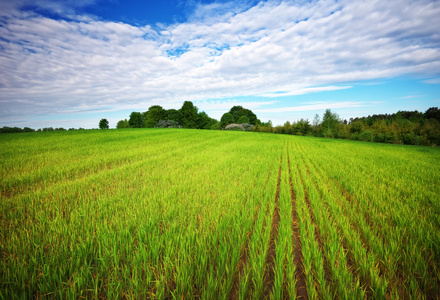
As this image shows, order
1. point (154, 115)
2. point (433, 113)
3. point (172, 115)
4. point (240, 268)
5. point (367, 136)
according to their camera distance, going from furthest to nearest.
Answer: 1. point (172, 115)
2. point (154, 115)
3. point (433, 113)
4. point (367, 136)
5. point (240, 268)

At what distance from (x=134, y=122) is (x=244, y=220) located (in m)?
84.5

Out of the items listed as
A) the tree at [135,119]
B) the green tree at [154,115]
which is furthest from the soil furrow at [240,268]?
the tree at [135,119]

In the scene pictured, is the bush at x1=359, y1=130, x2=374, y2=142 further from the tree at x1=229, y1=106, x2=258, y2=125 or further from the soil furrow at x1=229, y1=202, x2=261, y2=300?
the tree at x1=229, y1=106, x2=258, y2=125

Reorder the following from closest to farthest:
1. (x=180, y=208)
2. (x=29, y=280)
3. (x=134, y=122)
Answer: (x=29, y=280), (x=180, y=208), (x=134, y=122)

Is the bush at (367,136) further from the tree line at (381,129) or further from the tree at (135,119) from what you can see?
the tree at (135,119)

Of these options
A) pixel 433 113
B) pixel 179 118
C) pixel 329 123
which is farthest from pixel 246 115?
pixel 433 113

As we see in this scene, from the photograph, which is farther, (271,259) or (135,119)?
(135,119)

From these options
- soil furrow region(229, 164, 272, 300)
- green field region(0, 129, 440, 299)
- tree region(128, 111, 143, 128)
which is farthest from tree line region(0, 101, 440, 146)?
soil furrow region(229, 164, 272, 300)

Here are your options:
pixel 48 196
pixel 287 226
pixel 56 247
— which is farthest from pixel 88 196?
pixel 287 226

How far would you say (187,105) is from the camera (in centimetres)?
5947

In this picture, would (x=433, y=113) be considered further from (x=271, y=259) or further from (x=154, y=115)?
(x=154, y=115)

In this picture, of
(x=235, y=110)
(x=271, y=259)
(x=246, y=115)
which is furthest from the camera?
(x=235, y=110)

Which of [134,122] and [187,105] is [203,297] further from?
[134,122]

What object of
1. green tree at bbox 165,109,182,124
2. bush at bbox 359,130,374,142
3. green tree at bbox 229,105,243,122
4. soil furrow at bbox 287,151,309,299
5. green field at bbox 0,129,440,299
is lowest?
soil furrow at bbox 287,151,309,299
